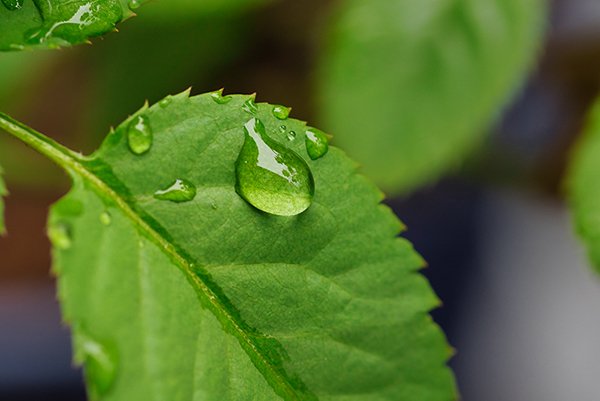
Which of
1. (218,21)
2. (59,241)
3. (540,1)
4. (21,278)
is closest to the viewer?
(59,241)

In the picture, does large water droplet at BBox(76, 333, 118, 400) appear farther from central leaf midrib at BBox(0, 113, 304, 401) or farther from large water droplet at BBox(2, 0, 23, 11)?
large water droplet at BBox(2, 0, 23, 11)

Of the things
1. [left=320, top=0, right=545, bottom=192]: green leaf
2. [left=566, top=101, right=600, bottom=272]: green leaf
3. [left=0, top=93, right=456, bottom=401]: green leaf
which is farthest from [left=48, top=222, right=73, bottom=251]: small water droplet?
[left=320, top=0, right=545, bottom=192]: green leaf

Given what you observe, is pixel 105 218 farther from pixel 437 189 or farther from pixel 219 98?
pixel 437 189

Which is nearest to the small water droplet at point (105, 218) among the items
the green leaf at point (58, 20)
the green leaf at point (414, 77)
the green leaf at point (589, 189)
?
the green leaf at point (58, 20)

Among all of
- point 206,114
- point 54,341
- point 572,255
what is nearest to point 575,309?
point 572,255

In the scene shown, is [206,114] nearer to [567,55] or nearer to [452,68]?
[452,68]

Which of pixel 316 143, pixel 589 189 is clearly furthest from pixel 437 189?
pixel 316 143

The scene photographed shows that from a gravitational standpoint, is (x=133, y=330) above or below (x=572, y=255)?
above

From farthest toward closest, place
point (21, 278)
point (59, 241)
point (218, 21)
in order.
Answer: point (21, 278)
point (218, 21)
point (59, 241)
